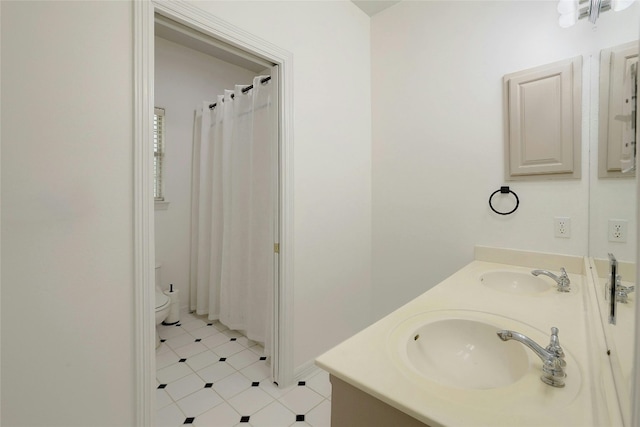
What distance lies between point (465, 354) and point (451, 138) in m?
1.45

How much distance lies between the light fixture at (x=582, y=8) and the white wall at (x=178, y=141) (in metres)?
3.02

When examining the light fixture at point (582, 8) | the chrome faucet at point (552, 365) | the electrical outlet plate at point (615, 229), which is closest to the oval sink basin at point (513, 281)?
the electrical outlet plate at point (615, 229)

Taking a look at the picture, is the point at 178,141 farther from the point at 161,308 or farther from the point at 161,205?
the point at 161,308

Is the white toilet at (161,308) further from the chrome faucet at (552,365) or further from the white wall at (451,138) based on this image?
the chrome faucet at (552,365)

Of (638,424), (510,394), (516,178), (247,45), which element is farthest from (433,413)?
(247,45)

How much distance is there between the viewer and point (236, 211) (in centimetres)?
251

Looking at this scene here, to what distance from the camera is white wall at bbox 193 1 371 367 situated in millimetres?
1814

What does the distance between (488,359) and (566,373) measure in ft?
0.81

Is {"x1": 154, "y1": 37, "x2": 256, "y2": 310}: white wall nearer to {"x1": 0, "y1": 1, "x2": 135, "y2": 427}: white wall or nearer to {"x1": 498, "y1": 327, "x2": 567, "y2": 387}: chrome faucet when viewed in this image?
{"x1": 0, "y1": 1, "x2": 135, "y2": 427}: white wall

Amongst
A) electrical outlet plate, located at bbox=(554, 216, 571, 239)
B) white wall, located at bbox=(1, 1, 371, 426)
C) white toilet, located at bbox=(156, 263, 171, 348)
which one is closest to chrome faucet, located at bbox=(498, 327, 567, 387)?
electrical outlet plate, located at bbox=(554, 216, 571, 239)

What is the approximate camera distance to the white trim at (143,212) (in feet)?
3.77

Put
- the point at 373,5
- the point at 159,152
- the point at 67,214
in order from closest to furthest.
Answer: the point at 67,214 < the point at 373,5 < the point at 159,152

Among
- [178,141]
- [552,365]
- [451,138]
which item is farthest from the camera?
[178,141]

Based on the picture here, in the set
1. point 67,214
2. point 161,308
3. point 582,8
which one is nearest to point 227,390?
point 161,308
